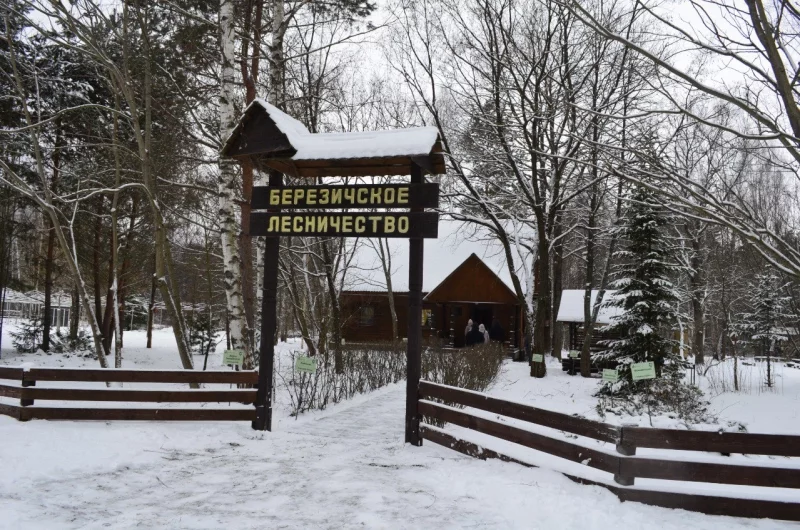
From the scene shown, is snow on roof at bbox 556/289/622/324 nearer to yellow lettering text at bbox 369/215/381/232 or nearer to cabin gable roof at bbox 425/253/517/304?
cabin gable roof at bbox 425/253/517/304

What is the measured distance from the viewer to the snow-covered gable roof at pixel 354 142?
7426mm

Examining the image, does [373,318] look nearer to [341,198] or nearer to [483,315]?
[483,315]

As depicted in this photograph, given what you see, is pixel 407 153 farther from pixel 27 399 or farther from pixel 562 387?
pixel 562 387

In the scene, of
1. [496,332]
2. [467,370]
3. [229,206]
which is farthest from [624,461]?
[496,332]

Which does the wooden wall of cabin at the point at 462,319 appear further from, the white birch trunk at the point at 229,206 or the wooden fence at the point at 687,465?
the wooden fence at the point at 687,465

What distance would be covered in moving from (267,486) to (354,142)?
179 inches

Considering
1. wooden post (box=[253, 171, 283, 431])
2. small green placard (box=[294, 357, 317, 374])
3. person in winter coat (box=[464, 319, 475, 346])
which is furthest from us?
person in winter coat (box=[464, 319, 475, 346])

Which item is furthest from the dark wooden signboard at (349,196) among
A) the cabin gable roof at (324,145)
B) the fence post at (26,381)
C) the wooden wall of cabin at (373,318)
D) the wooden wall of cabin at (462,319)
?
the wooden wall of cabin at (373,318)

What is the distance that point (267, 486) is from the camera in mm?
5676

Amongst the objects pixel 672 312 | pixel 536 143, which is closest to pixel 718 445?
pixel 672 312

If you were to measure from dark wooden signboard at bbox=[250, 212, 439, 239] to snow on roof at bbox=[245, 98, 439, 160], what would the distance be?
0.80m

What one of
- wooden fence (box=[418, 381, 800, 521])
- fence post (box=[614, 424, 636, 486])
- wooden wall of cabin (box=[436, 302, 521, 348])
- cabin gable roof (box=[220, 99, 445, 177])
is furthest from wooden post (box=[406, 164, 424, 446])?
wooden wall of cabin (box=[436, 302, 521, 348])

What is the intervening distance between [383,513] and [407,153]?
4361mm

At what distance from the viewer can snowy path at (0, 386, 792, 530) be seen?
4.79 m
